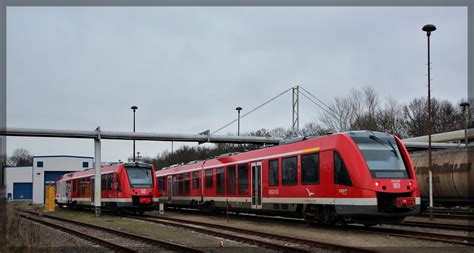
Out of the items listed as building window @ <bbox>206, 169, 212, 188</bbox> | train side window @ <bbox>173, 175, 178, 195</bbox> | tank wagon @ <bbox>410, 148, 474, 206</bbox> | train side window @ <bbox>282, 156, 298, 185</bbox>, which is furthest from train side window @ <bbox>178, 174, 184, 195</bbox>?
train side window @ <bbox>282, 156, 298, 185</bbox>

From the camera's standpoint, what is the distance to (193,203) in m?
30.3

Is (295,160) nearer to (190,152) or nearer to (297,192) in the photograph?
(297,192)

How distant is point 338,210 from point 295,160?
306cm

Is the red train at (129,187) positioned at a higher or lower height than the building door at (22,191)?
higher

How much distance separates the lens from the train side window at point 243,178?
22742 millimetres

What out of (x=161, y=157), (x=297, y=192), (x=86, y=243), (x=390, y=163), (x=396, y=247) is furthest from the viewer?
(x=161, y=157)

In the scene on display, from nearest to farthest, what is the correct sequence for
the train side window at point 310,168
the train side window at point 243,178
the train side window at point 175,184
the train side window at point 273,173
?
1. the train side window at point 310,168
2. the train side window at point 273,173
3. the train side window at point 243,178
4. the train side window at point 175,184

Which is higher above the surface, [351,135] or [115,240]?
[351,135]

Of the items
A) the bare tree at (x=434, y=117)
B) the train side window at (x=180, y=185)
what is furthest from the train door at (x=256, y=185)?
the bare tree at (x=434, y=117)

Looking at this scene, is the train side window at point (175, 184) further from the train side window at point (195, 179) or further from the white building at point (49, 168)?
the white building at point (49, 168)

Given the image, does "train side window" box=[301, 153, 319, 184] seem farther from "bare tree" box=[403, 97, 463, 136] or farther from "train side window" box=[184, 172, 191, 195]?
"bare tree" box=[403, 97, 463, 136]

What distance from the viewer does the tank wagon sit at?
26625mm

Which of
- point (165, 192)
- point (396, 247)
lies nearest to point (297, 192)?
point (396, 247)

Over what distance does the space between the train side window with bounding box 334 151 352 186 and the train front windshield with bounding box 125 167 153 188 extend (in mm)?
15225
